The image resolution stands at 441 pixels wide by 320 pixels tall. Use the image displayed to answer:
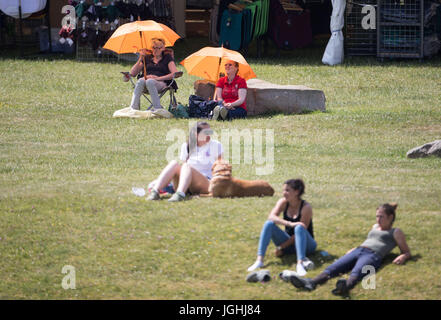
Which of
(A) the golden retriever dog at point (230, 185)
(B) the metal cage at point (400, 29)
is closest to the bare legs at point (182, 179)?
(A) the golden retriever dog at point (230, 185)

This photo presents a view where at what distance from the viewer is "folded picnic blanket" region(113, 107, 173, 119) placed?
14.1 meters

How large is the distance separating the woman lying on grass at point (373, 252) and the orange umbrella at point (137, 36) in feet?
25.0

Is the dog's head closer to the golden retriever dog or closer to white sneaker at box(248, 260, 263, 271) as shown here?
the golden retriever dog

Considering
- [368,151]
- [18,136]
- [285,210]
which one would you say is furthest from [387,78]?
[285,210]

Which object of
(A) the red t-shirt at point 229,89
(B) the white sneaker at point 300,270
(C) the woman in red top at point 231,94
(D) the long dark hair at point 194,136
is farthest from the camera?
(A) the red t-shirt at point 229,89

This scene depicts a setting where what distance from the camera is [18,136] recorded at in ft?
43.2

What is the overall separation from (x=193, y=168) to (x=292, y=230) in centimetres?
179

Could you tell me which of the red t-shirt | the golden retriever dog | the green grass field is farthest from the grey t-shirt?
the red t-shirt

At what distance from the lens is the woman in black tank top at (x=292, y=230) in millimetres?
7684

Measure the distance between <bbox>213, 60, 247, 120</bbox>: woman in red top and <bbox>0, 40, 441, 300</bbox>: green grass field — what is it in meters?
0.34

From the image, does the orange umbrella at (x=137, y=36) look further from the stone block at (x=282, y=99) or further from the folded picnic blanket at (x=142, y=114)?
the stone block at (x=282, y=99)

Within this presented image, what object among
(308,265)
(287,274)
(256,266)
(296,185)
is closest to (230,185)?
(296,185)

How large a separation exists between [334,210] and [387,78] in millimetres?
9741
